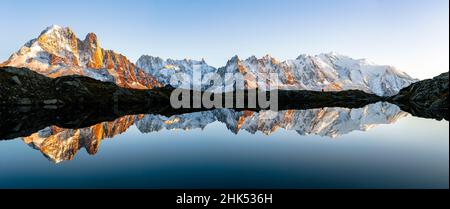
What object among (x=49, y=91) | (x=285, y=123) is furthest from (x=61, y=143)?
(x=49, y=91)

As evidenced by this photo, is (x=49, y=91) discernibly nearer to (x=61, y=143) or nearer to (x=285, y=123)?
(x=61, y=143)

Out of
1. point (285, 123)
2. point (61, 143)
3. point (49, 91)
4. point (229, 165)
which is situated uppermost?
point (49, 91)

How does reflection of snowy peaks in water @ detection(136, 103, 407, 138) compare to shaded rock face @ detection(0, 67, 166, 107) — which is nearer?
reflection of snowy peaks in water @ detection(136, 103, 407, 138)

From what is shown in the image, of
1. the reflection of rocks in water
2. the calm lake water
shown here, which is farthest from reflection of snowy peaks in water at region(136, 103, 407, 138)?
the calm lake water

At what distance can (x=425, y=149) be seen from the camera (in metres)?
37.7

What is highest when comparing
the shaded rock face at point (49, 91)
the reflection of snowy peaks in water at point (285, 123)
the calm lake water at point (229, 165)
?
the shaded rock face at point (49, 91)

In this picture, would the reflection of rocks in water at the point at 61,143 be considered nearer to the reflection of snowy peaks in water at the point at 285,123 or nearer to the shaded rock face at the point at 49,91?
the reflection of snowy peaks in water at the point at 285,123

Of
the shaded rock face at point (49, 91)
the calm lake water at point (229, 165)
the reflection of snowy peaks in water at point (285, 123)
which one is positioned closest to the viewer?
the calm lake water at point (229, 165)

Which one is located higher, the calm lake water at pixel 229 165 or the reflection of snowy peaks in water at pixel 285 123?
A: the reflection of snowy peaks in water at pixel 285 123

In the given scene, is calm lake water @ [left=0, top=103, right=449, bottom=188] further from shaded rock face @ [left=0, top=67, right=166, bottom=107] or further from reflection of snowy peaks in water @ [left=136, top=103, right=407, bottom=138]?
shaded rock face @ [left=0, top=67, right=166, bottom=107]

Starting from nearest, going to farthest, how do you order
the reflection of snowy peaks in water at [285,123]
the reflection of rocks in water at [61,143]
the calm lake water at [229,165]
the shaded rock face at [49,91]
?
the calm lake water at [229,165] < the reflection of rocks in water at [61,143] < the reflection of snowy peaks in water at [285,123] < the shaded rock face at [49,91]

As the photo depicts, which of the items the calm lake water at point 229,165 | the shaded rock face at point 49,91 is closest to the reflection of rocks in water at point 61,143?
the calm lake water at point 229,165

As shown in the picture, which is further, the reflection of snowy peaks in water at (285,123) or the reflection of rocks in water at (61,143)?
the reflection of snowy peaks in water at (285,123)
